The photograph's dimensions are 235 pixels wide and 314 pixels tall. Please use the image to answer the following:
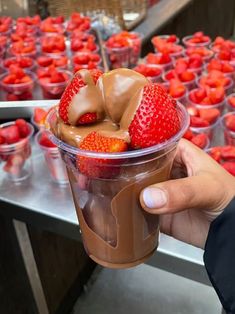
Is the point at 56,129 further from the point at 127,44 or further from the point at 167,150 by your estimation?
the point at 127,44

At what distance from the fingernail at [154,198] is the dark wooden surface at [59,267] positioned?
1.03 metres

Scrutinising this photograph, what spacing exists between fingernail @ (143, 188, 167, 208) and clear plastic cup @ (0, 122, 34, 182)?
81 centimetres

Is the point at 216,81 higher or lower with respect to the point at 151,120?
lower

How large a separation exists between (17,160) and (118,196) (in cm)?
79

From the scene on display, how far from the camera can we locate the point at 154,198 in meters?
0.67

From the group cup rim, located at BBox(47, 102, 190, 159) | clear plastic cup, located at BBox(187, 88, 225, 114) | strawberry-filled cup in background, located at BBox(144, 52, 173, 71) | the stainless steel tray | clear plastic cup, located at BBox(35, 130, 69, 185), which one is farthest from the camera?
strawberry-filled cup in background, located at BBox(144, 52, 173, 71)

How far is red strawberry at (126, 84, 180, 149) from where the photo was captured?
64 centimetres

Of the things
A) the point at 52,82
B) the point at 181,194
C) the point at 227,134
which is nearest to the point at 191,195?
the point at 181,194

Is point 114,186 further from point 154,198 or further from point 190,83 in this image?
point 190,83

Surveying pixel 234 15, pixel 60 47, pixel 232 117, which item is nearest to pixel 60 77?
pixel 60 47

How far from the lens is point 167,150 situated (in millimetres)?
688

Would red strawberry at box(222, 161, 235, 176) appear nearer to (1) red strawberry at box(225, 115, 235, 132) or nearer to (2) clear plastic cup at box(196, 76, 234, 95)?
(1) red strawberry at box(225, 115, 235, 132)

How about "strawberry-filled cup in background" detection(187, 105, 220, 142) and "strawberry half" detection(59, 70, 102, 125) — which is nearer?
"strawberry half" detection(59, 70, 102, 125)

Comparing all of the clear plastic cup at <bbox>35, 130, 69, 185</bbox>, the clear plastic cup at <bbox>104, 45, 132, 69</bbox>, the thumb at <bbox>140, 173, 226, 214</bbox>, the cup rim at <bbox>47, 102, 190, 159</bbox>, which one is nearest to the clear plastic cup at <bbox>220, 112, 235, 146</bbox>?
the clear plastic cup at <bbox>35, 130, 69, 185</bbox>
